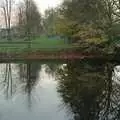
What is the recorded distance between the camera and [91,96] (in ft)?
42.9

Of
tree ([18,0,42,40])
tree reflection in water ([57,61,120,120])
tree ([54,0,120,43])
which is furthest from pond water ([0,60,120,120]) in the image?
tree ([18,0,42,40])

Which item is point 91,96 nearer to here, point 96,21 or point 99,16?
point 96,21

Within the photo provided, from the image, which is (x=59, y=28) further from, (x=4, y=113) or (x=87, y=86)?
(x=4, y=113)

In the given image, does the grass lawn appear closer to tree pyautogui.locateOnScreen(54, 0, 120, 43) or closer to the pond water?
tree pyautogui.locateOnScreen(54, 0, 120, 43)

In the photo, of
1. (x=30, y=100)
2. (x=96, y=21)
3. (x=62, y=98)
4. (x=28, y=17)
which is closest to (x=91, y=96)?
(x=62, y=98)

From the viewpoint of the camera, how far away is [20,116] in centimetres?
1017

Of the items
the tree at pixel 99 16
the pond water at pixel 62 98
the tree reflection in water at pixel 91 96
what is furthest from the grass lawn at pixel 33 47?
the tree reflection in water at pixel 91 96

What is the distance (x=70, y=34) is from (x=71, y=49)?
4.12m

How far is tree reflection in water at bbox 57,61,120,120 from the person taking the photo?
10219mm

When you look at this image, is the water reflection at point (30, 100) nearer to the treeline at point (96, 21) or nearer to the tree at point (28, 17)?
the treeline at point (96, 21)

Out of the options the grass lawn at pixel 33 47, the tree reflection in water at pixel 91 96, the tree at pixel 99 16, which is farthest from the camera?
the grass lawn at pixel 33 47

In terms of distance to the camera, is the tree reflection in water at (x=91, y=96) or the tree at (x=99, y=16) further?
the tree at (x=99, y=16)

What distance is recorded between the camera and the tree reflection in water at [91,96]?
10.2 m

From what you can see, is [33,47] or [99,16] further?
[33,47]
